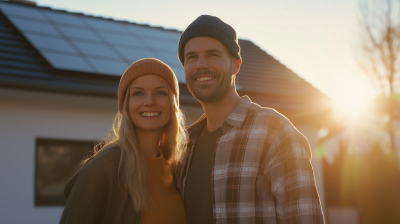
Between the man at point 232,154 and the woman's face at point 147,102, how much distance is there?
309 mm

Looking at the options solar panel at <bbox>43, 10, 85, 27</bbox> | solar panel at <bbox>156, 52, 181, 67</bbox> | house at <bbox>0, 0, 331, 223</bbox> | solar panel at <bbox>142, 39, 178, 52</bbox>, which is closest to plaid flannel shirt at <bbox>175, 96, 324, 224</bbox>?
house at <bbox>0, 0, 331, 223</bbox>

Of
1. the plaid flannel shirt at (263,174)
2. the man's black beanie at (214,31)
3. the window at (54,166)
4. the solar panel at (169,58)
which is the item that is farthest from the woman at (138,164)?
the solar panel at (169,58)

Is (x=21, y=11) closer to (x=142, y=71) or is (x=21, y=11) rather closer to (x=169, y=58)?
(x=169, y=58)

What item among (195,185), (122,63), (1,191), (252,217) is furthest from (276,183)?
(122,63)

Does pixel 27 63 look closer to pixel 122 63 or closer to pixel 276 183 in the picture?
pixel 122 63

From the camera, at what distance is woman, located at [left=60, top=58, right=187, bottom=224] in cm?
270

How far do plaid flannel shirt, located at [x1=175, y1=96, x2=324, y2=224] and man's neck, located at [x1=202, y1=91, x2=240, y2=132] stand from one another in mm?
230

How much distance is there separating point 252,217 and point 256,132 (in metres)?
0.60

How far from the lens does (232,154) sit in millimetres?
2709

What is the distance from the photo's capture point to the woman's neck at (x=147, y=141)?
3316 mm

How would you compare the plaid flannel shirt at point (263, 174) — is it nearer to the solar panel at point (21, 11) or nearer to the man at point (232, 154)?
the man at point (232, 154)

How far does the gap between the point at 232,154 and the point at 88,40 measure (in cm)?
729

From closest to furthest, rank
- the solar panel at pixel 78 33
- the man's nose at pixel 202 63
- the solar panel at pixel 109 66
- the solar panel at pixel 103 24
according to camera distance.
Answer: the man's nose at pixel 202 63, the solar panel at pixel 109 66, the solar panel at pixel 78 33, the solar panel at pixel 103 24

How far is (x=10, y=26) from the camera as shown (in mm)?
8875
